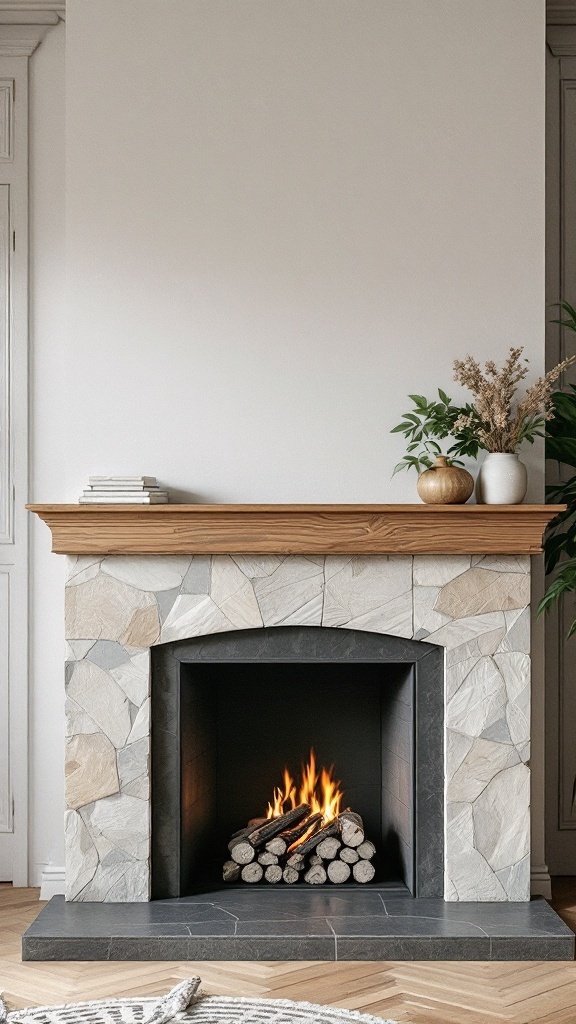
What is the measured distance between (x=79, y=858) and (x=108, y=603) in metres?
0.74

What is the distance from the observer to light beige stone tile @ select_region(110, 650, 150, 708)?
9.52 ft

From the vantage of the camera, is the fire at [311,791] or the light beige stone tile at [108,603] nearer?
the light beige stone tile at [108,603]

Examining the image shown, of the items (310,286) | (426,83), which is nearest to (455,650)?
(310,286)

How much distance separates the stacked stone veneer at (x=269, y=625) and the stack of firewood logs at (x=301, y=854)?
297 mm

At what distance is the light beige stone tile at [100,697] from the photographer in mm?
2900

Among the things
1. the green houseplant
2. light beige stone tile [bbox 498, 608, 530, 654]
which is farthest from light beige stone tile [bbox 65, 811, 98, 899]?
the green houseplant

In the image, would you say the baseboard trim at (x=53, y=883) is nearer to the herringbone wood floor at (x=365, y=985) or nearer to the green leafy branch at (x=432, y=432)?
the herringbone wood floor at (x=365, y=985)

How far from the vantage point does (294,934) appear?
2631 mm

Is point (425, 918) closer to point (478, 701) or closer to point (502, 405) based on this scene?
point (478, 701)

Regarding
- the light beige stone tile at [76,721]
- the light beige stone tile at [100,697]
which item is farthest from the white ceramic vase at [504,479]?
the light beige stone tile at [76,721]

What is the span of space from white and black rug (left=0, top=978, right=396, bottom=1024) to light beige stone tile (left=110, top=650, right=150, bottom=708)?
81 cm

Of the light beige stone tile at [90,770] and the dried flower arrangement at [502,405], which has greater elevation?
the dried flower arrangement at [502,405]

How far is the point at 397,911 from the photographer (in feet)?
9.21

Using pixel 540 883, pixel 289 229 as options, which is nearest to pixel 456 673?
pixel 540 883
